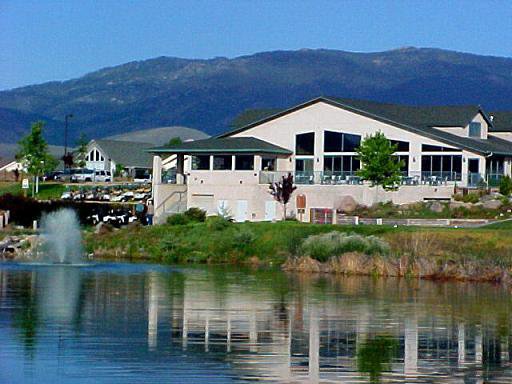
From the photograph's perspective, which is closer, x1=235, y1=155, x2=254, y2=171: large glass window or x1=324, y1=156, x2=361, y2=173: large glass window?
x1=235, y1=155, x2=254, y2=171: large glass window

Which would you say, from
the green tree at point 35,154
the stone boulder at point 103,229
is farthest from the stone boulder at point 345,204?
the green tree at point 35,154

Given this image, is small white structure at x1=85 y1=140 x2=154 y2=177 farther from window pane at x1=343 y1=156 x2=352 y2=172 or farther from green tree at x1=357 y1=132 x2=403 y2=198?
green tree at x1=357 y1=132 x2=403 y2=198

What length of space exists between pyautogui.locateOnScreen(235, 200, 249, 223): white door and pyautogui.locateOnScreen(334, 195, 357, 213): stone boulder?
5068 mm

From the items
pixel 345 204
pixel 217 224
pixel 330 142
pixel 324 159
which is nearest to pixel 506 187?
pixel 345 204

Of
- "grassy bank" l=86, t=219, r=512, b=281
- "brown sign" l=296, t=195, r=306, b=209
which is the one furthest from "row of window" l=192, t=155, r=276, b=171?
"grassy bank" l=86, t=219, r=512, b=281

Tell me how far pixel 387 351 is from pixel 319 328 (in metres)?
3.76

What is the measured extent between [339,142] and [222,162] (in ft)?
23.5

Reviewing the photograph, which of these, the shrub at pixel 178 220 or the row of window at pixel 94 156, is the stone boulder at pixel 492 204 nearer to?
the shrub at pixel 178 220

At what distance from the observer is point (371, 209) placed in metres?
67.9

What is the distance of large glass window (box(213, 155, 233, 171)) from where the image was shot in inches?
3007

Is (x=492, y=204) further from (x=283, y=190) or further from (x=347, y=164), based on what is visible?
(x=347, y=164)

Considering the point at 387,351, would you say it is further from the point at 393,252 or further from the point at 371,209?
the point at 371,209

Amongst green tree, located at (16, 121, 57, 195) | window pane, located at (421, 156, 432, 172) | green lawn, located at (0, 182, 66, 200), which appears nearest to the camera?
window pane, located at (421, 156, 432, 172)

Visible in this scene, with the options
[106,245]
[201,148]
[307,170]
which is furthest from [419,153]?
[106,245]
